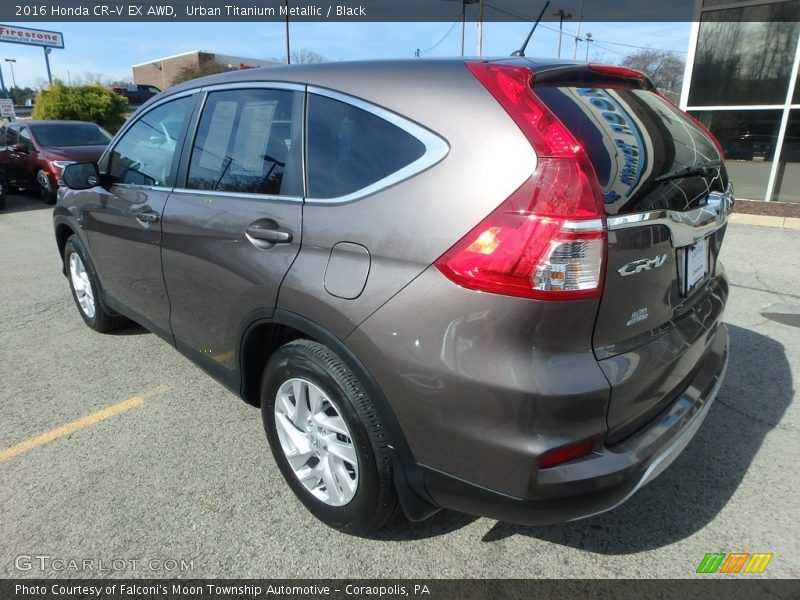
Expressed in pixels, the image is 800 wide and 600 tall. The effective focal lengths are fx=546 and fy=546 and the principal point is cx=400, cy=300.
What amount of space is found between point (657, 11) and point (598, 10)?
27.2ft

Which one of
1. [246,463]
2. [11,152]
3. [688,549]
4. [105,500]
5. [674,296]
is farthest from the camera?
[11,152]

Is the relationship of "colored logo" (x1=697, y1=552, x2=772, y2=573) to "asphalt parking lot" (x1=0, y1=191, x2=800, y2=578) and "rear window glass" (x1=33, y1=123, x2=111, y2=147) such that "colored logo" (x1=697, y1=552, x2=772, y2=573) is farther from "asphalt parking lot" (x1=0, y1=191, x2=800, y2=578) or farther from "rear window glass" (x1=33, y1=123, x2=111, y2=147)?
"rear window glass" (x1=33, y1=123, x2=111, y2=147)

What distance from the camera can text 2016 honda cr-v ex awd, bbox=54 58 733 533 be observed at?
158cm

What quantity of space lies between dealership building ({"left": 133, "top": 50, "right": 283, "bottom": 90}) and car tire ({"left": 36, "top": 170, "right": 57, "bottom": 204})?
44542mm

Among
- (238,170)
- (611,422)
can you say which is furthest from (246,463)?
(611,422)

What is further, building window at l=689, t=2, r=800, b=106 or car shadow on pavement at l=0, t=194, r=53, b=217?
car shadow on pavement at l=0, t=194, r=53, b=217

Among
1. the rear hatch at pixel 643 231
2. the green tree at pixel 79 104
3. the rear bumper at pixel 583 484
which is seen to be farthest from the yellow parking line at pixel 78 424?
the green tree at pixel 79 104

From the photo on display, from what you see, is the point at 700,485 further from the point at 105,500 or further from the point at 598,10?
the point at 598,10

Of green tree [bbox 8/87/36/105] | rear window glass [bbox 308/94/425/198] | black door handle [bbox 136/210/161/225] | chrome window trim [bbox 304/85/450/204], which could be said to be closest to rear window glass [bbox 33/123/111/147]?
black door handle [bbox 136/210/161/225]

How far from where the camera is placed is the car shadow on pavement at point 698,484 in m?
2.21

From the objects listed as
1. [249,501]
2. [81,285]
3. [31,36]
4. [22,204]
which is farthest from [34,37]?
[249,501]

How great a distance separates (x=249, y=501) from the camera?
244 cm

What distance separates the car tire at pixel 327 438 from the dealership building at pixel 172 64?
182 ft

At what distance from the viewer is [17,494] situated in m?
2.50
